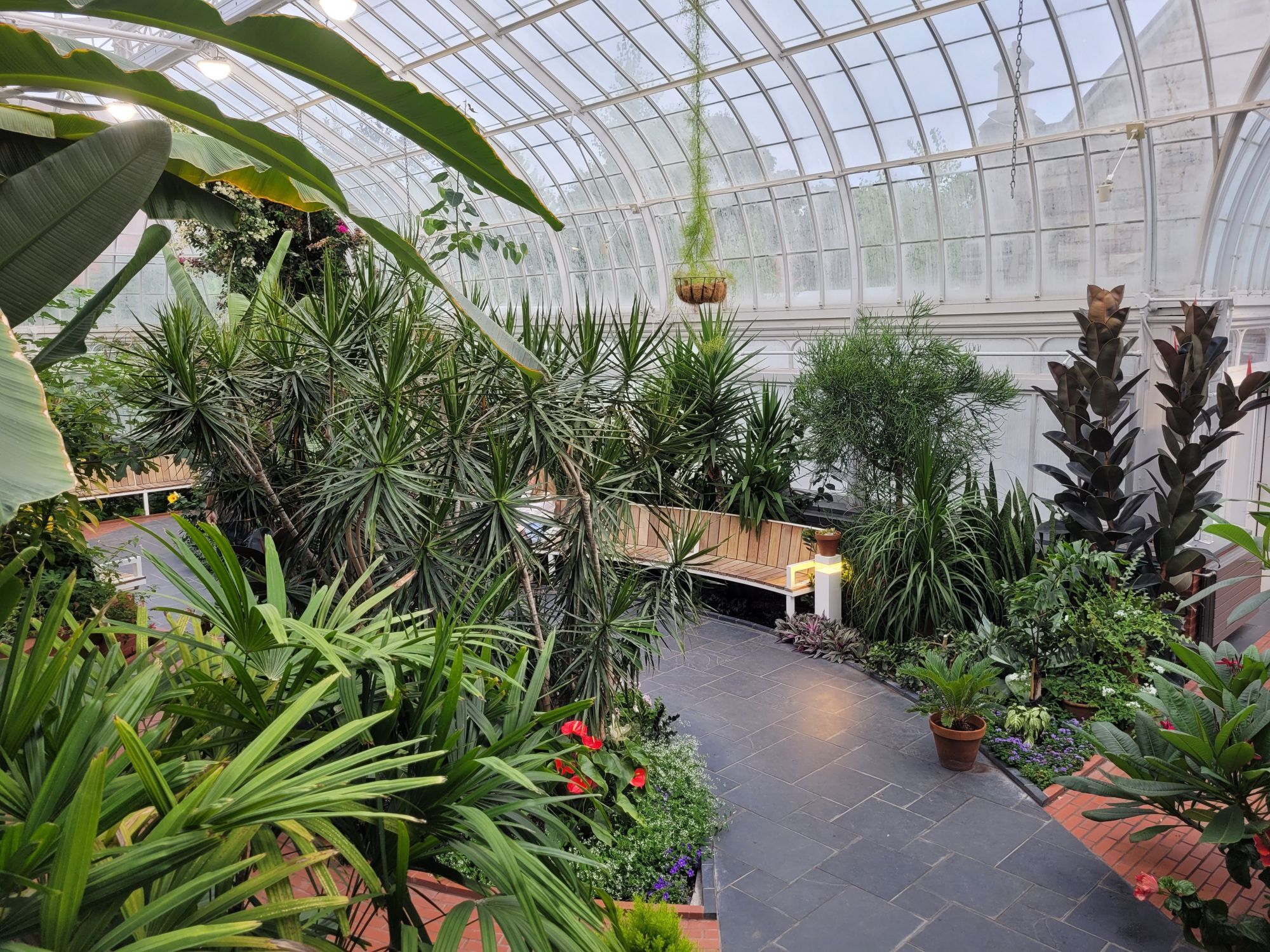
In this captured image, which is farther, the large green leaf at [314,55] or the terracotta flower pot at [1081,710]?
the terracotta flower pot at [1081,710]

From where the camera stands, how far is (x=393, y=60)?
43.6ft

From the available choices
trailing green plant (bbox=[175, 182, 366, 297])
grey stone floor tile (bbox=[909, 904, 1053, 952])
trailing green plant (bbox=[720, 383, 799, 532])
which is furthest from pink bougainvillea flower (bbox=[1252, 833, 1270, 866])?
trailing green plant (bbox=[175, 182, 366, 297])

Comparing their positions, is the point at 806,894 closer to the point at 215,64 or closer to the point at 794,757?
the point at 794,757

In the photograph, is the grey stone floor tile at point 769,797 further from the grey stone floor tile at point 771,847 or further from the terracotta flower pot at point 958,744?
the terracotta flower pot at point 958,744

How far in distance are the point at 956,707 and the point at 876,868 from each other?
4.73 feet

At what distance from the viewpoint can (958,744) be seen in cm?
540

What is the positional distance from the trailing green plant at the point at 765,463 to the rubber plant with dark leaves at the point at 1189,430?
3.19m

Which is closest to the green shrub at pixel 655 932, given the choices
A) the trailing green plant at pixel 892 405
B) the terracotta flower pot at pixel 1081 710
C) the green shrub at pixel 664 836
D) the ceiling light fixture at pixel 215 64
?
the green shrub at pixel 664 836

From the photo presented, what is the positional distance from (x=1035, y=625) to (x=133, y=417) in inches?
221

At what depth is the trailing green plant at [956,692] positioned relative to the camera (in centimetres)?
544

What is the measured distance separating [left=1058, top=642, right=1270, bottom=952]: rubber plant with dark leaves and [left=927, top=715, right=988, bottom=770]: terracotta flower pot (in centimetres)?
108

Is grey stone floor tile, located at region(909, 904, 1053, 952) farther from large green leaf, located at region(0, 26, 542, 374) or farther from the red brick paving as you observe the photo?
large green leaf, located at region(0, 26, 542, 374)

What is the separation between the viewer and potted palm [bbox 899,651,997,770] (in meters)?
5.41

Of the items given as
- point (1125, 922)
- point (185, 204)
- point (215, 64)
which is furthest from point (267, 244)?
point (1125, 922)
